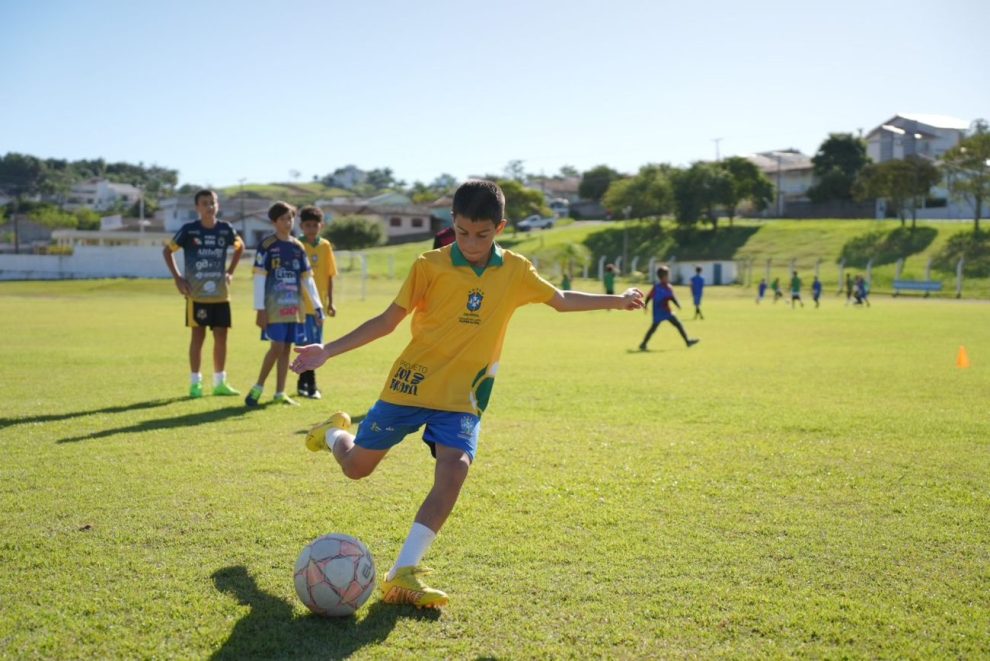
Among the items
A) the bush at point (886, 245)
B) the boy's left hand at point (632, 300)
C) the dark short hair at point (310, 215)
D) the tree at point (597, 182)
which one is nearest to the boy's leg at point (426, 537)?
the boy's left hand at point (632, 300)

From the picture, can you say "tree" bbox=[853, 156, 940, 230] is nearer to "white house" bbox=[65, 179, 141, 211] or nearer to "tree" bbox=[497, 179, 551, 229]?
"tree" bbox=[497, 179, 551, 229]

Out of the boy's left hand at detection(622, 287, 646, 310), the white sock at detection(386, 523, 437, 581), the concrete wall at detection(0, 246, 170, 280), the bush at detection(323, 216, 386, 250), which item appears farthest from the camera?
the bush at detection(323, 216, 386, 250)

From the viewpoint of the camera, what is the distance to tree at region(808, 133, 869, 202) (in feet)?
305

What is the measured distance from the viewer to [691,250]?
3250 inches

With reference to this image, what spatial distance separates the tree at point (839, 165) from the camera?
305ft

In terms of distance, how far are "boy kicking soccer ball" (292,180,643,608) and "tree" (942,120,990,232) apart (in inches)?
2910

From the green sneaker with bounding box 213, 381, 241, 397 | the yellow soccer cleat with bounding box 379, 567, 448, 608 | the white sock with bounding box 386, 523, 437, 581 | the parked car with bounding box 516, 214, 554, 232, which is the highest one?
the parked car with bounding box 516, 214, 554, 232

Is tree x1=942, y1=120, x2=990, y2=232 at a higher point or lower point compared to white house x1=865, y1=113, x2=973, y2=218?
lower

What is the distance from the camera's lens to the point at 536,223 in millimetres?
108000

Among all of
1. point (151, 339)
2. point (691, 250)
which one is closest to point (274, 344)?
point (151, 339)

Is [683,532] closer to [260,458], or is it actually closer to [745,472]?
[745,472]

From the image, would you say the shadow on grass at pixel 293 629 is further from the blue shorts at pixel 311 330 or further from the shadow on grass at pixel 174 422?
the blue shorts at pixel 311 330

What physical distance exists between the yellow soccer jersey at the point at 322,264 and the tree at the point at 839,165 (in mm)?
90586

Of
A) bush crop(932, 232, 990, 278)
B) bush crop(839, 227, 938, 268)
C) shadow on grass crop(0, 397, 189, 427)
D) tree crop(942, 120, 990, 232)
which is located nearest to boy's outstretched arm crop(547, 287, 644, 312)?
shadow on grass crop(0, 397, 189, 427)
